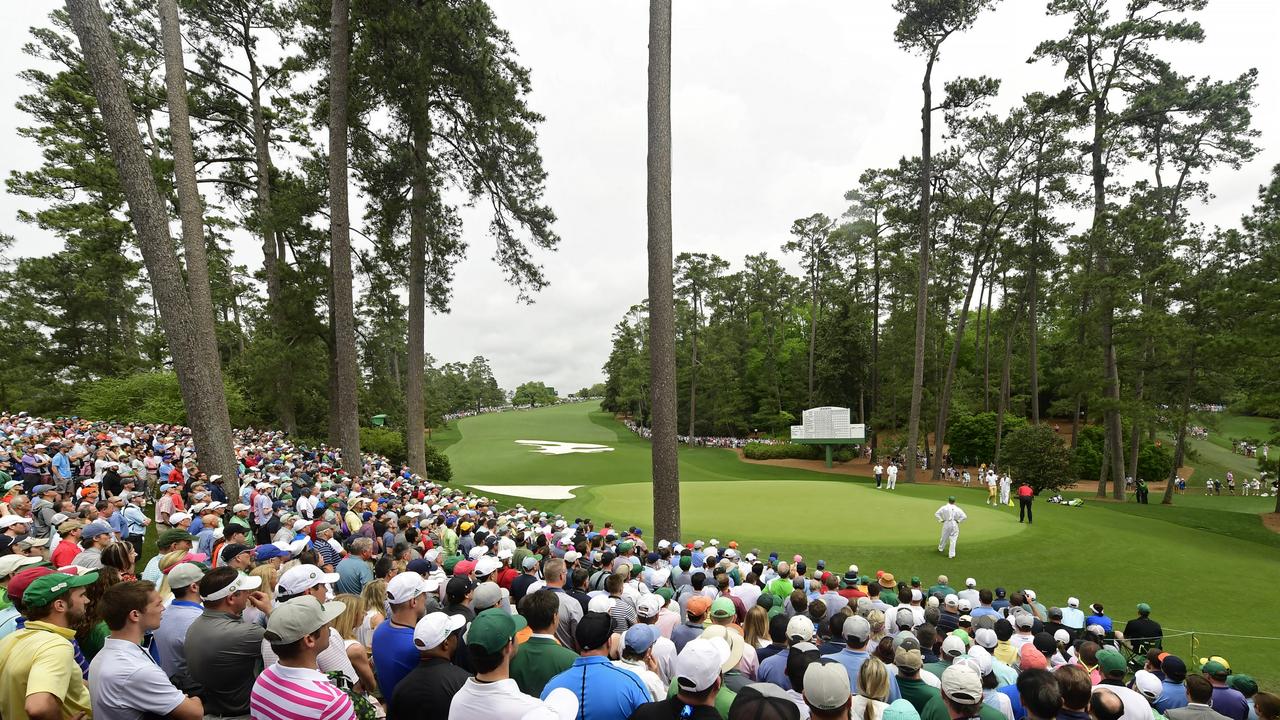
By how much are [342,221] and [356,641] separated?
13.8m

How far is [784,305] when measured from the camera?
52281 mm

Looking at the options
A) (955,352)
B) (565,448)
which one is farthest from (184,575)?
(565,448)

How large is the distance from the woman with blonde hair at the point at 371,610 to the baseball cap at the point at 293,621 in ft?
5.93

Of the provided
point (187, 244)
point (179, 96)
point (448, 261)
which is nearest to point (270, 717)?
point (187, 244)

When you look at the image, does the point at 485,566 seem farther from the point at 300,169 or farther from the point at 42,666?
the point at 300,169

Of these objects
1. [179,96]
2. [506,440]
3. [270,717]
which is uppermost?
[179,96]

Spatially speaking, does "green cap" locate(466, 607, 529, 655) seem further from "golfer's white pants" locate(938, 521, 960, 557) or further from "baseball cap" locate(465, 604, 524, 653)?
"golfer's white pants" locate(938, 521, 960, 557)

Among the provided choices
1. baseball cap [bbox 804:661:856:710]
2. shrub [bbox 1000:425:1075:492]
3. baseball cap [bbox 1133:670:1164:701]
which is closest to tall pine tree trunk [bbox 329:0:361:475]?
baseball cap [bbox 804:661:856:710]

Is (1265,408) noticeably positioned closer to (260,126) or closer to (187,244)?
(187,244)

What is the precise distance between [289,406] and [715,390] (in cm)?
3360

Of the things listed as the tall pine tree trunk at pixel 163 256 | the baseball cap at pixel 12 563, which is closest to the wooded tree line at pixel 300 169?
the tall pine tree trunk at pixel 163 256

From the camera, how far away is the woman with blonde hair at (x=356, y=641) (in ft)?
11.8

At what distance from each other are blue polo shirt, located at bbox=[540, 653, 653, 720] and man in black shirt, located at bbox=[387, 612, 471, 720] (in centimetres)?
50

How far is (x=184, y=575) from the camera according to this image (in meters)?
3.63
